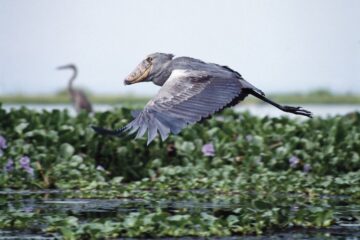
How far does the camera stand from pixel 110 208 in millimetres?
8414

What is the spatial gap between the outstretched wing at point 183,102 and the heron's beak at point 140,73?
371 millimetres

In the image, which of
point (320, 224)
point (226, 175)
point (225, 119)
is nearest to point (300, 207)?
point (320, 224)

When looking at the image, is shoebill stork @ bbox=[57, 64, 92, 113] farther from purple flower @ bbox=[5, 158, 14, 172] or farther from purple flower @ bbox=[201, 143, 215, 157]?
purple flower @ bbox=[5, 158, 14, 172]

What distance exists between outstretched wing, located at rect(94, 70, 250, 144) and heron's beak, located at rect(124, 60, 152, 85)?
1.22ft

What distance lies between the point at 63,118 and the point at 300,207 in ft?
11.3

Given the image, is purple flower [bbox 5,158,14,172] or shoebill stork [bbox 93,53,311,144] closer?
shoebill stork [bbox 93,53,311,144]

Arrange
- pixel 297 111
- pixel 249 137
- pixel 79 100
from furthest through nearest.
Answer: pixel 79 100 → pixel 249 137 → pixel 297 111

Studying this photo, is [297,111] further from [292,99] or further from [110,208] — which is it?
[292,99]

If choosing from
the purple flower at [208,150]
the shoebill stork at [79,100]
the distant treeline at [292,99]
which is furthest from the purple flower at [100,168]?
the distant treeline at [292,99]

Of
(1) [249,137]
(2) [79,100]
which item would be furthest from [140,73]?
(2) [79,100]

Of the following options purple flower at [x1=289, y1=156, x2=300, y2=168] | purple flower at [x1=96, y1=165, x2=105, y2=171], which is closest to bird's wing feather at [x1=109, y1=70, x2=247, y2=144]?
purple flower at [x1=96, y1=165, x2=105, y2=171]

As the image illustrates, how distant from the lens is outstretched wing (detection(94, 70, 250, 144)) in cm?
723

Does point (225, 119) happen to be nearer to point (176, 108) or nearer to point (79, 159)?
point (79, 159)

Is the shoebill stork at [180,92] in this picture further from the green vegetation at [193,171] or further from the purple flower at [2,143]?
the purple flower at [2,143]
